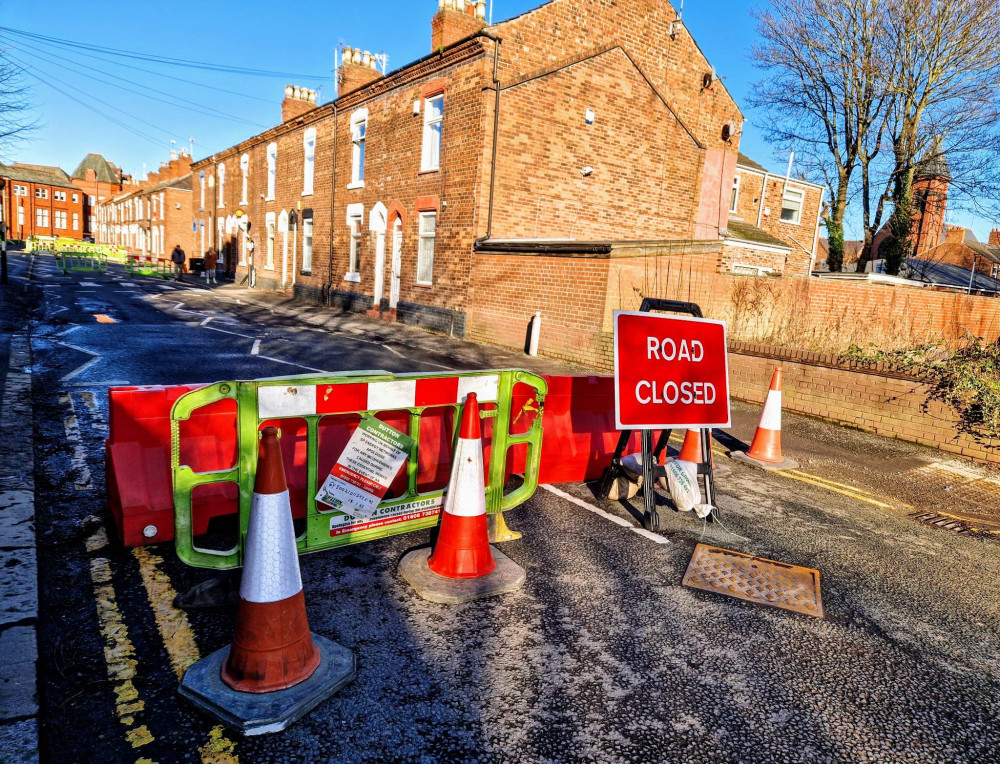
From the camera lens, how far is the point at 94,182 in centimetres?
10144

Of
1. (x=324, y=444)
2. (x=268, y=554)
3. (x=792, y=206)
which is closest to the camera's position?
(x=268, y=554)

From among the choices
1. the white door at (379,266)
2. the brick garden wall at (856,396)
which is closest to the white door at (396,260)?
the white door at (379,266)

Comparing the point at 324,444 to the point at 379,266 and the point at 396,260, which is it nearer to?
Answer: the point at 396,260

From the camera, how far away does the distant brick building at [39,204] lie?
281 ft

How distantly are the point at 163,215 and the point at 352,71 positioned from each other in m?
35.7

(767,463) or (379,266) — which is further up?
(379,266)

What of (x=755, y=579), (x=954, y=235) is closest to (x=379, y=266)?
(x=755, y=579)

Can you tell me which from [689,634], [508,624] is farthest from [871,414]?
[508,624]

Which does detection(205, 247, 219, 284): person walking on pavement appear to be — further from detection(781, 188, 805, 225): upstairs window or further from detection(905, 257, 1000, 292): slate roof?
detection(905, 257, 1000, 292): slate roof

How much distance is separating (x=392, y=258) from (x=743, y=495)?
16.3 meters

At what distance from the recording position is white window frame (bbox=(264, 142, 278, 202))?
28.4 m

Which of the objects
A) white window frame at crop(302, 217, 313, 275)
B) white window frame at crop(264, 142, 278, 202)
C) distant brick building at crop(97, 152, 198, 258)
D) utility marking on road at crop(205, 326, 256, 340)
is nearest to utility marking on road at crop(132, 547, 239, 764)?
utility marking on road at crop(205, 326, 256, 340)

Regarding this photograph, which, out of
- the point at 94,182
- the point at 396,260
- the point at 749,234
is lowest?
the point at 396,260

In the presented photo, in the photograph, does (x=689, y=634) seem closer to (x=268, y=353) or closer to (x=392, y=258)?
(x=268, y=353)
